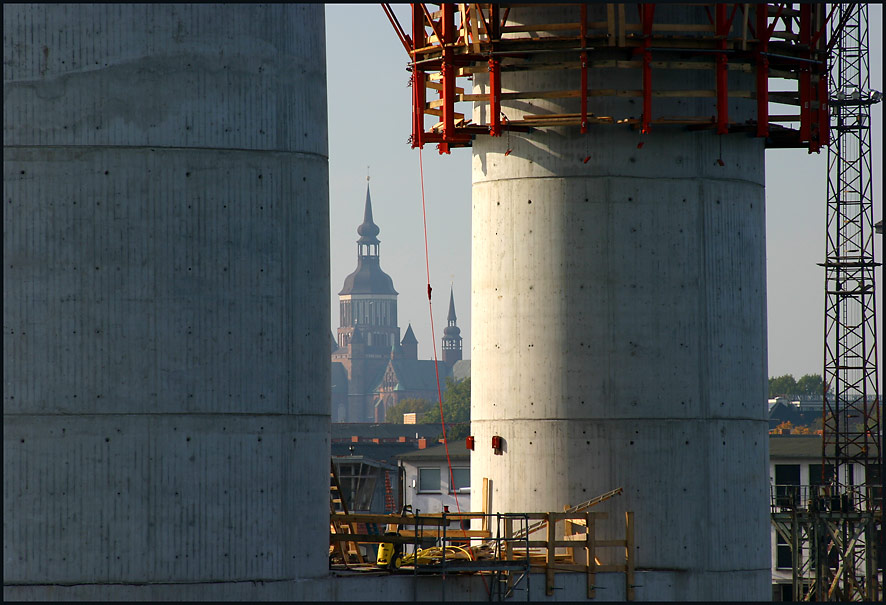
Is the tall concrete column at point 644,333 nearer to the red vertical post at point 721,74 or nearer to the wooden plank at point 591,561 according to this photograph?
the red vertical post at point 721,74

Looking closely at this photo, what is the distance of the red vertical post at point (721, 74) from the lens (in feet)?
89.2

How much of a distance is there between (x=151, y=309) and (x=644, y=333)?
9593 mm

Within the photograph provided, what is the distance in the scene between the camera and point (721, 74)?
27.4 metres

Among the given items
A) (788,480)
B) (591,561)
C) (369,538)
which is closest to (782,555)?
(788,480)

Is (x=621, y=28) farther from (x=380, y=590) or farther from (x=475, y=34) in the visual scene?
(x=380, y=590)

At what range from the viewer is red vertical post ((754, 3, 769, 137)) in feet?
90.8

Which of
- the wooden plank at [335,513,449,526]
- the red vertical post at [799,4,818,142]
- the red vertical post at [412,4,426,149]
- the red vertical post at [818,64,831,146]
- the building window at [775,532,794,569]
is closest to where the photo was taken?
the wooden plank at [335,513,449,526]

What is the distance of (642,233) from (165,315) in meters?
9.50

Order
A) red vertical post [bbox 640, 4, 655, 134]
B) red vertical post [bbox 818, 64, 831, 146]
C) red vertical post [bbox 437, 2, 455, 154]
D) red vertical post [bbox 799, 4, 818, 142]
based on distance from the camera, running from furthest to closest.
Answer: red vertical post [bbox 818, 64, 831, 146] < red vertical post [bbox 799, 4, 818, 142] < red vertical post [bbox 437, 2, 455, 154] < red vertical post [bbox 640, 4, 655, 134]

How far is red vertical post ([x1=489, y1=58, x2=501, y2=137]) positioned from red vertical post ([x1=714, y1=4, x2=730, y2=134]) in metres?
4.08

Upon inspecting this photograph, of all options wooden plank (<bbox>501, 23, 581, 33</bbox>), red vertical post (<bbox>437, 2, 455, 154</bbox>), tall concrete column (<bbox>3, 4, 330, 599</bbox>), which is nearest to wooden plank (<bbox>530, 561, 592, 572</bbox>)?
tall concrete column (<bbox>3, 4, 330, 599</bbox>)

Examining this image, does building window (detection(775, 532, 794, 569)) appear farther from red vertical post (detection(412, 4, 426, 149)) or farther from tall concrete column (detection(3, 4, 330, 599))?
tall concrete column (detection(3, 4, 330, 599))

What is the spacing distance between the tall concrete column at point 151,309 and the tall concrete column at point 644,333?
6.13m

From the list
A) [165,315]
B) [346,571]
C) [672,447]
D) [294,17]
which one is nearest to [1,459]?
[165,315]
